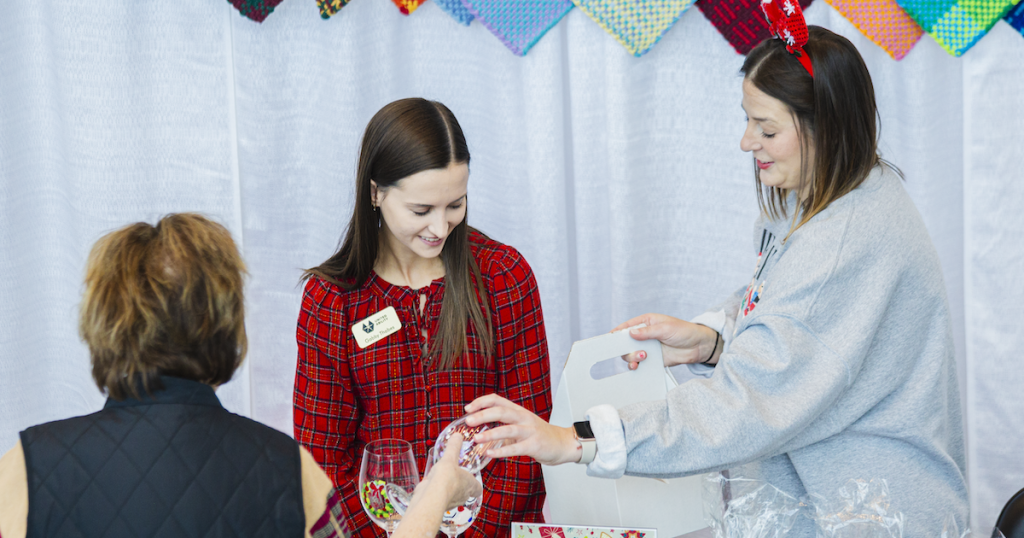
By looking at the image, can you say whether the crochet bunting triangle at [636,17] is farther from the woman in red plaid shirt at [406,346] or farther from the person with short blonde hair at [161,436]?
the person with short blonde hair at [161,436]

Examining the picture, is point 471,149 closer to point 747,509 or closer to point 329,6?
point 329,6

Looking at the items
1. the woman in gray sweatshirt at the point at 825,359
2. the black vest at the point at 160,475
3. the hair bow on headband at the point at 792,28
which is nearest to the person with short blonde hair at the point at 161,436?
the black vest at the point at 160,475

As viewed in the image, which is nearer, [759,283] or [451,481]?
[451,481]

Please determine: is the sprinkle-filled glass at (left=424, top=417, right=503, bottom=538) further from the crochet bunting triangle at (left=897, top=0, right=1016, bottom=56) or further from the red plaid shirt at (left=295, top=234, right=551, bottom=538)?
the crochet bunting triangle at (left=897, top=0, right=1016, bottom=56)

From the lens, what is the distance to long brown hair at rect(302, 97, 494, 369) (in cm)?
162

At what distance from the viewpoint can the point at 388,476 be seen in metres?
1.14

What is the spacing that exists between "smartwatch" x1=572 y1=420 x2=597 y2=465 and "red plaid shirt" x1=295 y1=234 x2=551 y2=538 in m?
0.49

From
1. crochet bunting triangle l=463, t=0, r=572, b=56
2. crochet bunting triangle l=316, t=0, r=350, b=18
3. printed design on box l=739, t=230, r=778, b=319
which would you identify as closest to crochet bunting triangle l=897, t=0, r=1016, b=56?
crochet bunting triangle l=463, t=0, r=572, b=56

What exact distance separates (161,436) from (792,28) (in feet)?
3.52

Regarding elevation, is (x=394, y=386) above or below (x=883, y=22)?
below

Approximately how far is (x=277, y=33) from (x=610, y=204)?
3.72 feet

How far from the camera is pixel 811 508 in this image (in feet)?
4.32

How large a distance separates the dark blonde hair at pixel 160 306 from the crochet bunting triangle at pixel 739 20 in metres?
1.82

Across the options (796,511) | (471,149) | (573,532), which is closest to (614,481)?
(573,532)
